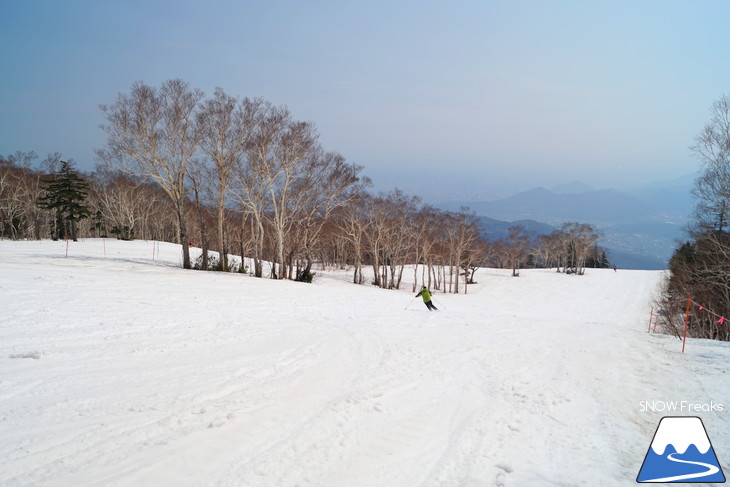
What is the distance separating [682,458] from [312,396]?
514 centimetres

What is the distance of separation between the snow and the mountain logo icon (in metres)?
0.43

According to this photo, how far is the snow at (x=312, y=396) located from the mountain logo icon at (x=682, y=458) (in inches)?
17.0

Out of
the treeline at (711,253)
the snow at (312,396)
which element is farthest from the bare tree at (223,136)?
the treeline at (711,253)

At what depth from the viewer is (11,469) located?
4.23 meters

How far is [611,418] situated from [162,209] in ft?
243

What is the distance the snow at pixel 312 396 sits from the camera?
182 inches

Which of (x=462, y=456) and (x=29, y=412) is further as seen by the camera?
(x=29, y=412)

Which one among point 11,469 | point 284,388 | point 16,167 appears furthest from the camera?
point 16,167

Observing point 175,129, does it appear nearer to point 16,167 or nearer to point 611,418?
point 611,418

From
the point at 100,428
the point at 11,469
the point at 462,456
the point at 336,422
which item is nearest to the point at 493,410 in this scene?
the point at 462,456

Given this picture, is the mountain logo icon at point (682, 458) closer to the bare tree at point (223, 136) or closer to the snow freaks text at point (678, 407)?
the snow freaks text at point (678, 407)

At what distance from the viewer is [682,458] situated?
452 cm

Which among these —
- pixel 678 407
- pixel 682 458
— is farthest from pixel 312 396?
pixel 678 407

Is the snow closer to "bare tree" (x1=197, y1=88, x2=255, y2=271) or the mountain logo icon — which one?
the mountain logo icon
